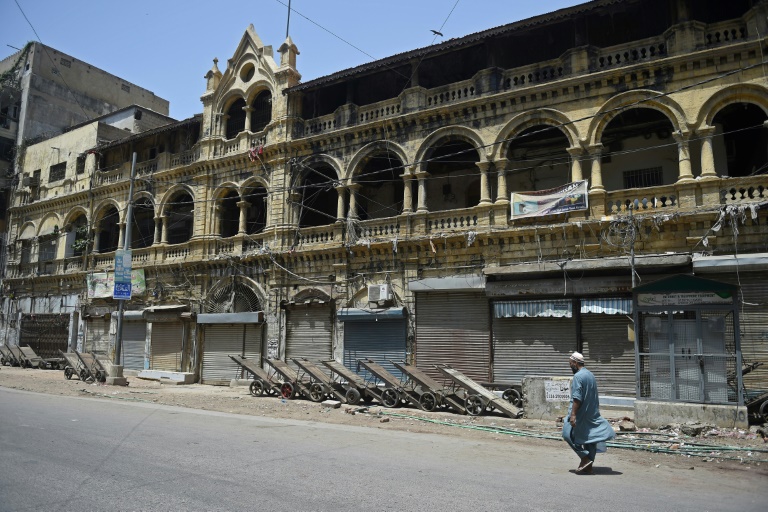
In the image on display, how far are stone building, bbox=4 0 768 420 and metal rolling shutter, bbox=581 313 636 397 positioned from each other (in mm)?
56

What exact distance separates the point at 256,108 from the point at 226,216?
518 cm

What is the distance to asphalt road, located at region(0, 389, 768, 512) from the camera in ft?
19.7

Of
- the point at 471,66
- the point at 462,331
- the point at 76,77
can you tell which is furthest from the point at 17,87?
the point at 462,331

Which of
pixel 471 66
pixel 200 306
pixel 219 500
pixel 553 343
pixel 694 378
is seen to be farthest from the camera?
pixel 200 306

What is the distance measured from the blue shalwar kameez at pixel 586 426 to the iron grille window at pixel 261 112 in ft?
68.7

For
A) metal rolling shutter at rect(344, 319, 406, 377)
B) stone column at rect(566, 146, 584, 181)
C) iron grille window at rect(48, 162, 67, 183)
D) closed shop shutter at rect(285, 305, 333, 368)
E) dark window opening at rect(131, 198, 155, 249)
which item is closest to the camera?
stone column at rect(566, 146, 584, 181)

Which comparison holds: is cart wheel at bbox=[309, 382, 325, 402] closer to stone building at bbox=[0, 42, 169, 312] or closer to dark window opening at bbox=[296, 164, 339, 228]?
dark window opening at bbox=[296, 164, 339, 228]

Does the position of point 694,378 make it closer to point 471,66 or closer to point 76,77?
point 471,66

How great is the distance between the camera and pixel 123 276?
21766 mm

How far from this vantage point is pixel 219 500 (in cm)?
591

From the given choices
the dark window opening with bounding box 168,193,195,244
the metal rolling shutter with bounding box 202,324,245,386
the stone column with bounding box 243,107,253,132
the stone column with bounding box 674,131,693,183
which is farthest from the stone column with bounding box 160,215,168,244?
the stone column with bounding box 674,131,693,183

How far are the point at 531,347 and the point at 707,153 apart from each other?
7233 millimetres

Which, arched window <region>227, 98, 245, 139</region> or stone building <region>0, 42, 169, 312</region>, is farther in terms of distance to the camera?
stone building <region>0, 42, 169, 312</region>

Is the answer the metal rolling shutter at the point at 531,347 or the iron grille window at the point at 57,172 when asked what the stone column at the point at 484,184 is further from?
the iron grille window at the point at 57,172
